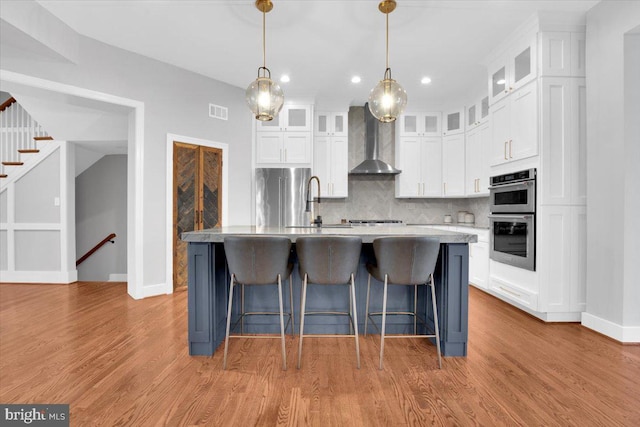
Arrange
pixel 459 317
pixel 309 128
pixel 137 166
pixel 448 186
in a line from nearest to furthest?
pixel 459 317, pixel 137 166, pixel 309 128, pixel 448 186

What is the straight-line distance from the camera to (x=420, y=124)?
18.7 feet

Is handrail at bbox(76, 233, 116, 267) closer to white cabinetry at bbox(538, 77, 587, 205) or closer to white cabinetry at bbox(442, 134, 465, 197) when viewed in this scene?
white cabinetry at bbox(442, 134, 465, 197)

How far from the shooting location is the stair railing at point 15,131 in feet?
15.9

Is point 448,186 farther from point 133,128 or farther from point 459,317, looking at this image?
point 133,128

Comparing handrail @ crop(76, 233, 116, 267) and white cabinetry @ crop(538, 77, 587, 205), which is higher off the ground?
white cabinetry @ crop(538, 77, 587, 205)

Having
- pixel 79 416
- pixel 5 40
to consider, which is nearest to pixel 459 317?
pixel 79 416

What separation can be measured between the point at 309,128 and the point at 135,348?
3.94 metres

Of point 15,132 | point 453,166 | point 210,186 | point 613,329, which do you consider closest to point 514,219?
point 613,329

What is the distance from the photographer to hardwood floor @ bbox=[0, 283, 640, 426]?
65.4 inches

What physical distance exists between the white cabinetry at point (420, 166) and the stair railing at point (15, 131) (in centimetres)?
586

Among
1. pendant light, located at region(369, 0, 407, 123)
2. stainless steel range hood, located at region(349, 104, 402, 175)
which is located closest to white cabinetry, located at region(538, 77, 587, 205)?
pendant light, located at region(369, 0, 407, 123)

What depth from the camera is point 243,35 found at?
135 inches

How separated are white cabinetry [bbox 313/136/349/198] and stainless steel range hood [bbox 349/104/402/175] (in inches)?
9.0

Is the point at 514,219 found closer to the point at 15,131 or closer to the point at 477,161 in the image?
the point at 477,161
